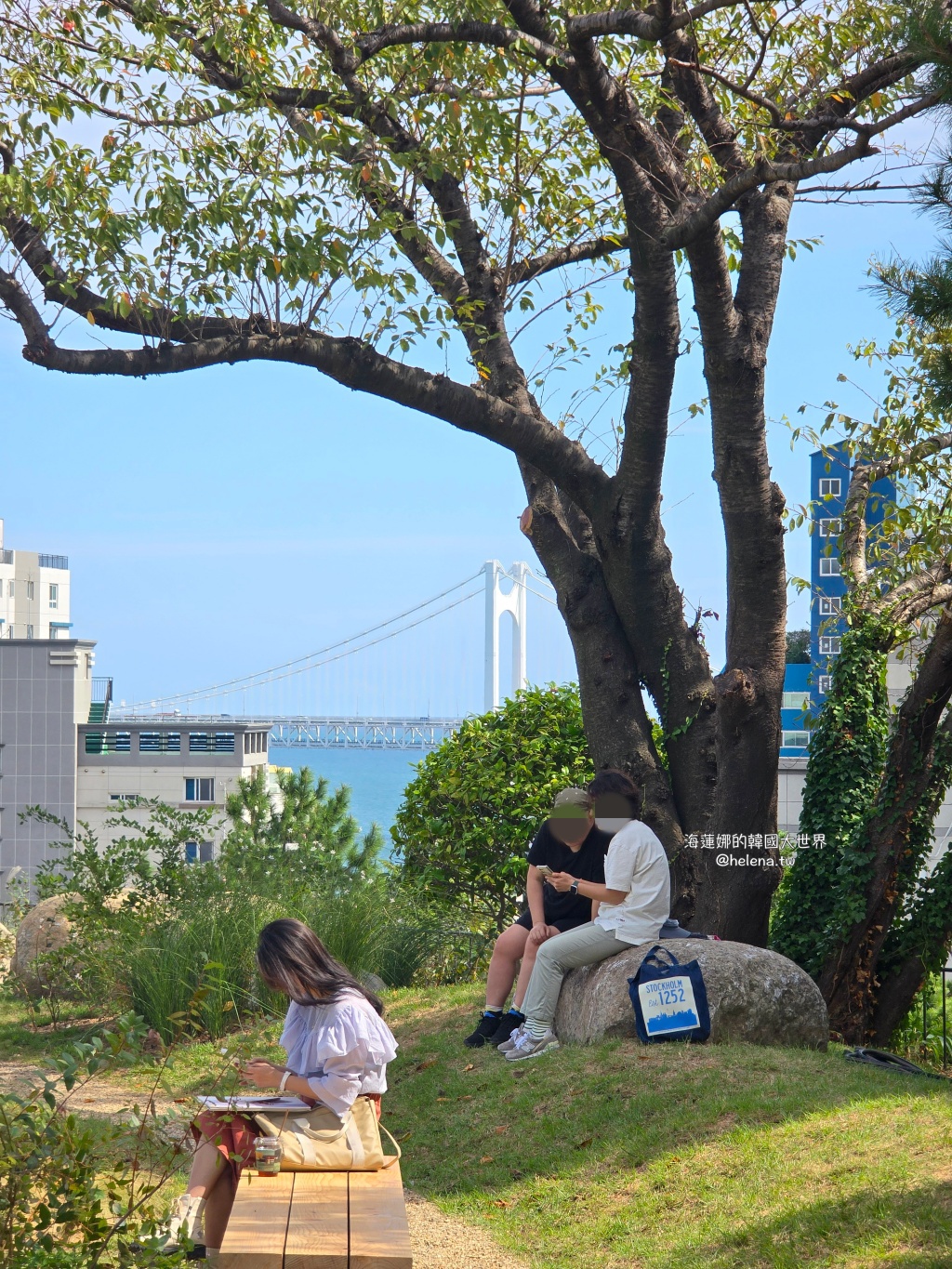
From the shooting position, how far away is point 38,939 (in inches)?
351

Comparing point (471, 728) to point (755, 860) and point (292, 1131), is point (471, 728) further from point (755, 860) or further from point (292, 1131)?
point (292, 1131)

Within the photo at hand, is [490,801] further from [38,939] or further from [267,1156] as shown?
[267,1156]

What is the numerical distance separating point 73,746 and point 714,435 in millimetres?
31897

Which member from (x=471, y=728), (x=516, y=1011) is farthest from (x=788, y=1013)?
(x=471, y=728)

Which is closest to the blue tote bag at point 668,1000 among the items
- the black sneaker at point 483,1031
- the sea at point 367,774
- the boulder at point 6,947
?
the black sneaker at point 483,1031

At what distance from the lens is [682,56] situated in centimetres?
641

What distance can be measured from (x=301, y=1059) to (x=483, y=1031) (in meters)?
2.64

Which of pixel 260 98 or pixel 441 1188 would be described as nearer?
pixel 441 1188

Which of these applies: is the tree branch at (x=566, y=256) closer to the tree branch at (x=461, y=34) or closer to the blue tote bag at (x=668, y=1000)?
the tree branch at (x=461, y=34)

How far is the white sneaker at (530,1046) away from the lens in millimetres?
5594

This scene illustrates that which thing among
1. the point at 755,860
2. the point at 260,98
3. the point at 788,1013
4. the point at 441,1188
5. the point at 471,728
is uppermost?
the point at 260,98

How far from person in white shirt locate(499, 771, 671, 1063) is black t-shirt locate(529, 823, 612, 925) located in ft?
0.77

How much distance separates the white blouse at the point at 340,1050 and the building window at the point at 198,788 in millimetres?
34785

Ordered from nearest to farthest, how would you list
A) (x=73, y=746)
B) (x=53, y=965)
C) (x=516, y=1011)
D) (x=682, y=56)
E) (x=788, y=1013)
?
(x=788, y=1013) → (x=516, y=1011) → (x=682, y=56) → (x=53, y=965) → (x=73, y=746)
